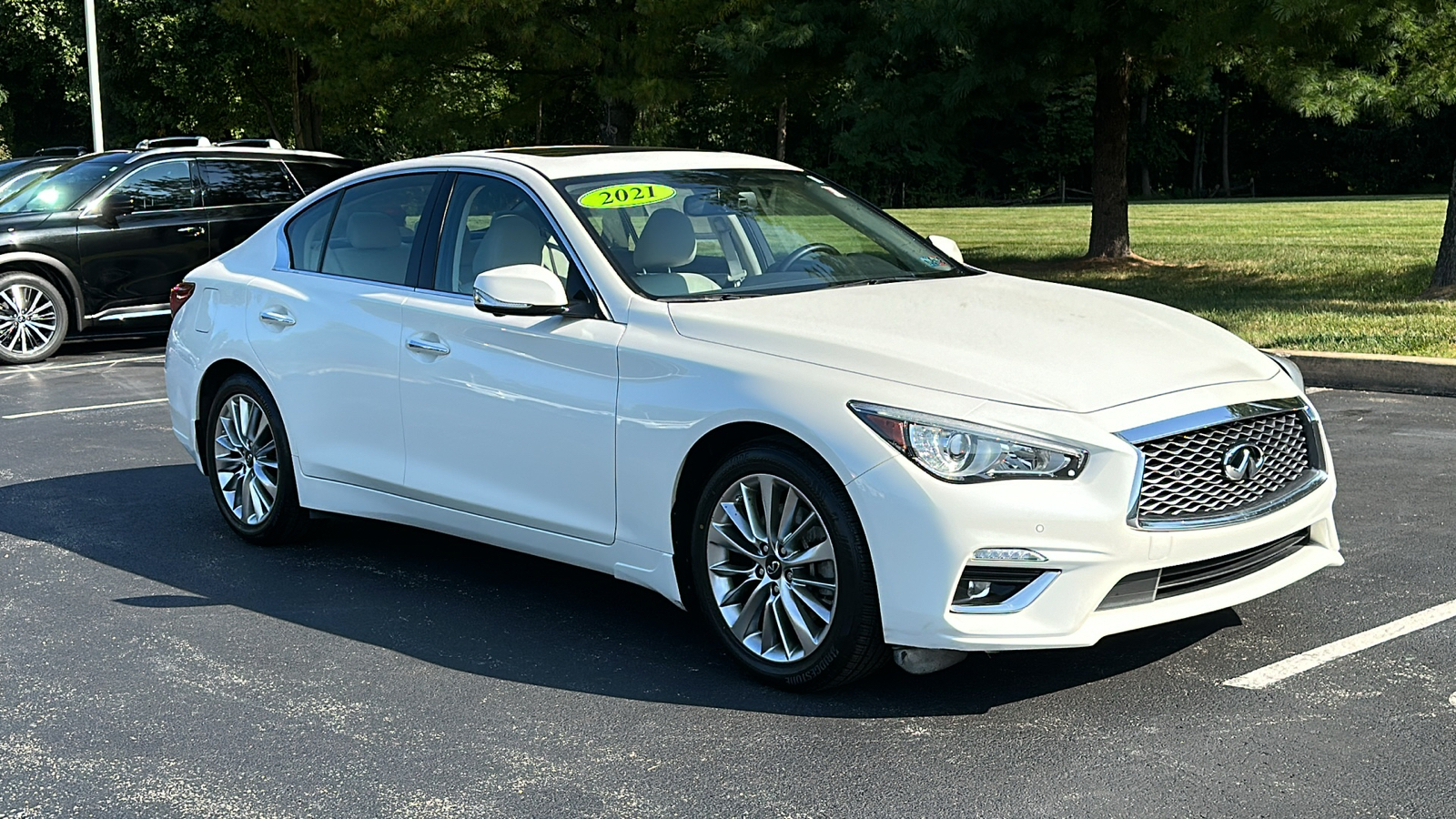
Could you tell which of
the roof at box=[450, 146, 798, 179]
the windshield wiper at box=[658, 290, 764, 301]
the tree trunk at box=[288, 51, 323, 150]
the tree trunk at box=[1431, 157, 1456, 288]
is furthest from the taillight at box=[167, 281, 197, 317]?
the tree trunk at box=[288, 51, 323, 150]

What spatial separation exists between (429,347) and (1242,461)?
112 inches

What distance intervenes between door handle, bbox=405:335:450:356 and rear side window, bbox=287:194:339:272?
3.25ft

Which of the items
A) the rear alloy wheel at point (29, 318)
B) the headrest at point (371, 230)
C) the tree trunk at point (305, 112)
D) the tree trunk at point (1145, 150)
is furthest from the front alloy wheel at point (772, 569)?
the tree trunk at point (1145, 150)

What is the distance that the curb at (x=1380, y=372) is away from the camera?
10438mm

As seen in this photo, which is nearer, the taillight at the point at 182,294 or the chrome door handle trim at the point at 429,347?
the chrome door handle trim at the point at 429,347

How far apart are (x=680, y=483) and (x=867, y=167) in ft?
168

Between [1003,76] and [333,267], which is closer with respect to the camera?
[333,267]

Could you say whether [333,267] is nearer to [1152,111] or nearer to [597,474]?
[597,474]

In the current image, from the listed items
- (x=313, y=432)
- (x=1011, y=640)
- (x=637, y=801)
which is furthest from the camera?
(x=313, y=432)

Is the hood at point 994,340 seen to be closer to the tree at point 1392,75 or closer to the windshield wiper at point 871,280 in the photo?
the windshield wiper at point 871,280

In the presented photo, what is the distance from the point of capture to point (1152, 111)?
189ft

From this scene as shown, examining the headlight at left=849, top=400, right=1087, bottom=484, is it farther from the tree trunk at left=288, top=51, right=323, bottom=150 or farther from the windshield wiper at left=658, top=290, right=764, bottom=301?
the tree trunk at left=288, top=51, right=323, bottom=150

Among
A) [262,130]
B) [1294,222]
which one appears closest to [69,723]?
[1294,222]

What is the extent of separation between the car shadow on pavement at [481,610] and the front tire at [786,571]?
14cm
